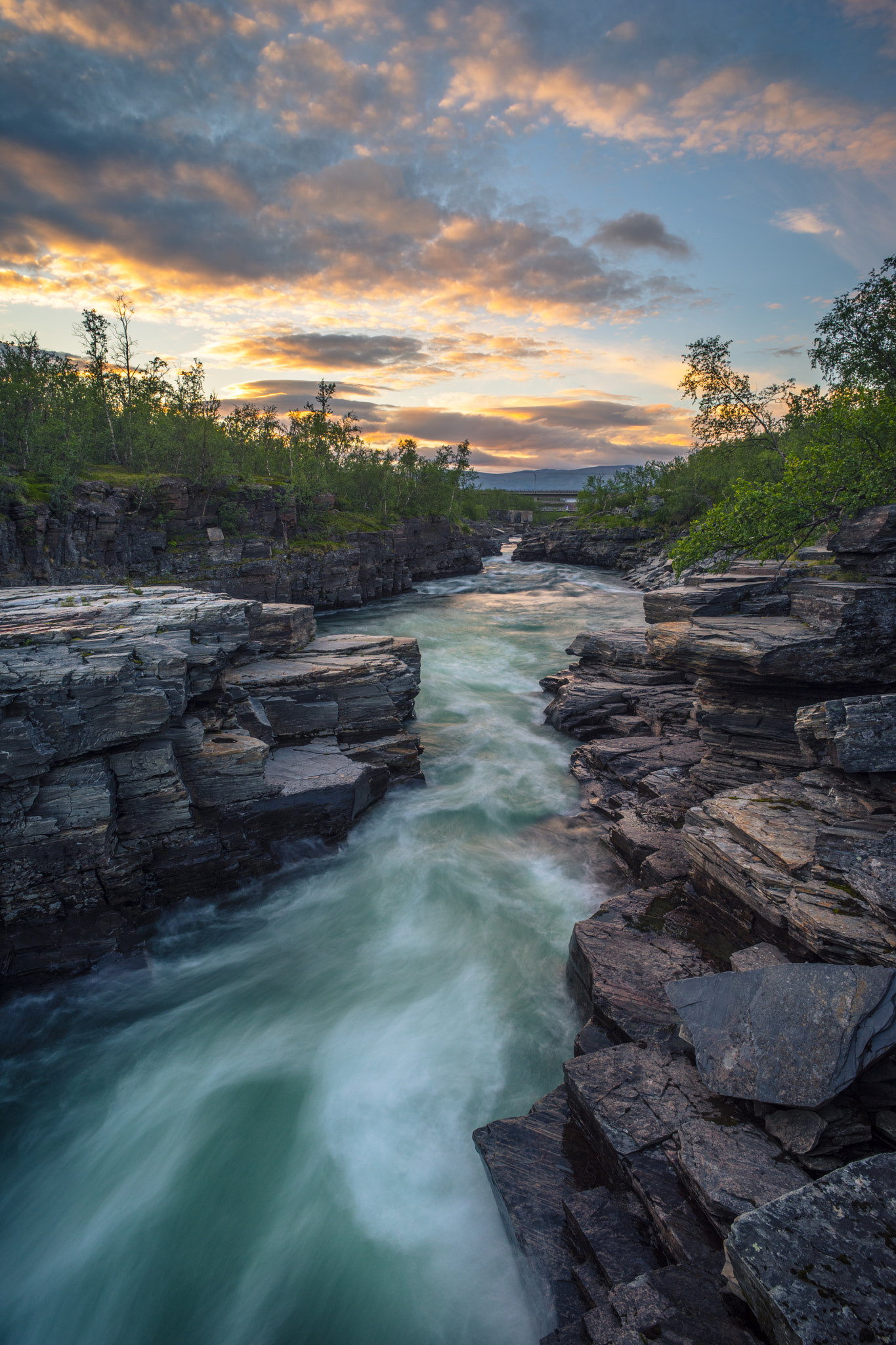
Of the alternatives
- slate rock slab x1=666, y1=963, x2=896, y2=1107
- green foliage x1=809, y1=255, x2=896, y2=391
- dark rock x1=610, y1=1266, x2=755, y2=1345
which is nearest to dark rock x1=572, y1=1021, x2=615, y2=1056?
slate rock slab x1=666, y1=963, x2=896, y2=1107

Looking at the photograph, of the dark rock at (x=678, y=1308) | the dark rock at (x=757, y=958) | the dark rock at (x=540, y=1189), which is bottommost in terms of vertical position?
the dark rock at (x=540, y=1189)

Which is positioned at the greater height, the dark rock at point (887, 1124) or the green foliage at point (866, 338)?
the green foliage at point (866, 338)

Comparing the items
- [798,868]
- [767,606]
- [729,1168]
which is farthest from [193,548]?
[729,1168]

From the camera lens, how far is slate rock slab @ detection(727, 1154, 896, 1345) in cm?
345

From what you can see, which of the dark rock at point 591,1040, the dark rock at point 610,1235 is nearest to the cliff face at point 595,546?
the dark rock at point 591,1040

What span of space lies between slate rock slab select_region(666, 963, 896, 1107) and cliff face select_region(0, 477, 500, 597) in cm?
2992

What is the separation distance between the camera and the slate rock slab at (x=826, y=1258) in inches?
136

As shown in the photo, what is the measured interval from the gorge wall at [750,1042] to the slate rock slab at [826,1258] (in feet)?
0.04

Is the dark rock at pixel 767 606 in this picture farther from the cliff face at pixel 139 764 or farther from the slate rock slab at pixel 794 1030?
the cliff face at pixel 139 764

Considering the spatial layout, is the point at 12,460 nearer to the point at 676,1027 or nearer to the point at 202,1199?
the point at 202,1199

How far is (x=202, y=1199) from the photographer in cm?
708

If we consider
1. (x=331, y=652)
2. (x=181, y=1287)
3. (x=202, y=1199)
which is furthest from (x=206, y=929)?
(x=331, y=652)

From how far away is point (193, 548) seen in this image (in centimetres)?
4366

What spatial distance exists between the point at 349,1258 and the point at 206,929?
19.2 feet
